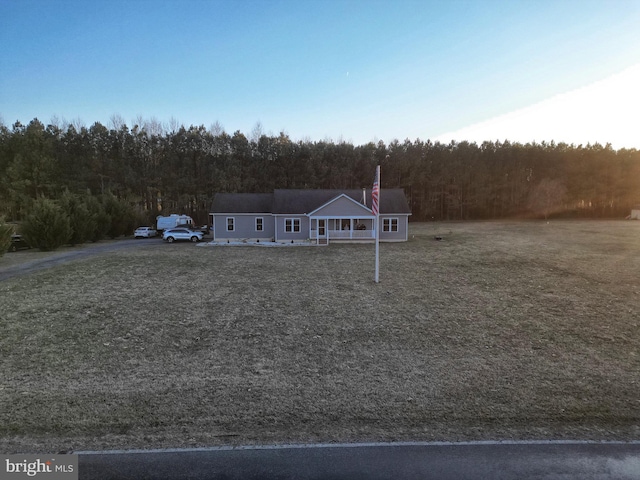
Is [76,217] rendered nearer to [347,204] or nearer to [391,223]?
[347,204]

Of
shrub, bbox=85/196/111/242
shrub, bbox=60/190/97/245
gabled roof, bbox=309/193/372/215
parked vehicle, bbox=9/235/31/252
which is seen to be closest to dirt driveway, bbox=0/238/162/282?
parked vehicle, bbox=9/235/31/252

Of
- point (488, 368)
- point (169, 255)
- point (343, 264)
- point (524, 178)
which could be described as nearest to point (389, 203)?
point (343, 264)

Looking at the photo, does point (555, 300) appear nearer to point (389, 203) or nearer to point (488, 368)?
point (488, 368)

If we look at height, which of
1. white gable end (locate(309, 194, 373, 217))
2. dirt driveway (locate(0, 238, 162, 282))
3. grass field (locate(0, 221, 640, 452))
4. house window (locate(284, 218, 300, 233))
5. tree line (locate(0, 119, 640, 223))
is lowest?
grass field (locate(0, 221, 640, 452))

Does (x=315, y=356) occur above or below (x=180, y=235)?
below

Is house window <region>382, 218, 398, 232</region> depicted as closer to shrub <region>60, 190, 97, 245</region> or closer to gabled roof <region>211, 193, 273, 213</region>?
gabled roof <region>211, 193, 273, 213</region>

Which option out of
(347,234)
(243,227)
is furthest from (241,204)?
(347,234)

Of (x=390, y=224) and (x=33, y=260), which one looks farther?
(x=390, y=224)
